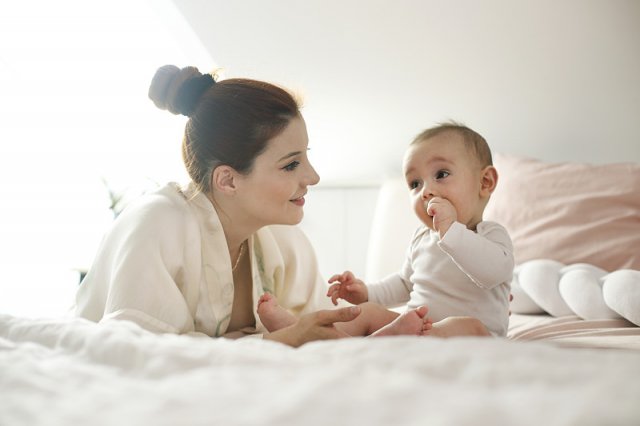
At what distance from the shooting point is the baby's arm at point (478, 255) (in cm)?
125

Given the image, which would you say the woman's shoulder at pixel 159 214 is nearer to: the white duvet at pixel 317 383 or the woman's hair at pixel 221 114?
the woman's hair at pixel 221 114

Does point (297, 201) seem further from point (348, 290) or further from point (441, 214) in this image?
point (441, 214)

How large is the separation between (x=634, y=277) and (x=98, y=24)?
2.38m

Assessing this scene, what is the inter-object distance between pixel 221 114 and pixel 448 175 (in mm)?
532

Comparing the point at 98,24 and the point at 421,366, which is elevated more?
the point at 98,24

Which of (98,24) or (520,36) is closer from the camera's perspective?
(520,36)

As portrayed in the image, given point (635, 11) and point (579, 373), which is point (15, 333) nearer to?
point (579, 373)

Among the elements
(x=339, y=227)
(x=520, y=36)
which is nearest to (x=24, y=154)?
(x=339, y=227)

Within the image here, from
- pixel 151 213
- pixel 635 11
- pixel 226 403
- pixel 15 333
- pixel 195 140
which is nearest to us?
pixel 226 403

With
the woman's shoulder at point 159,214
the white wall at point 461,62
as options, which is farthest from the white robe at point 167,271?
the white wall at point 461,62

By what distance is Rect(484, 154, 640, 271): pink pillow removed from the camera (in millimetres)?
1805

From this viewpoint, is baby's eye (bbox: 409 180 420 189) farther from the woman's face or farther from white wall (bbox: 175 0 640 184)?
white wall (bbox: 175 0 640 184)

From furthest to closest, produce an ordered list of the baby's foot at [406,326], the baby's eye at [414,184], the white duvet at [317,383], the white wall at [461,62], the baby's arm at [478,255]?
1. the white wall at [461,62]
2. the baby's eye at [414,184]
3. the baby's arm at [478,255]
4. the baby's foot at [406,326]
5. the white duvet at [317,383]

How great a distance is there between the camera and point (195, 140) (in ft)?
5.03
